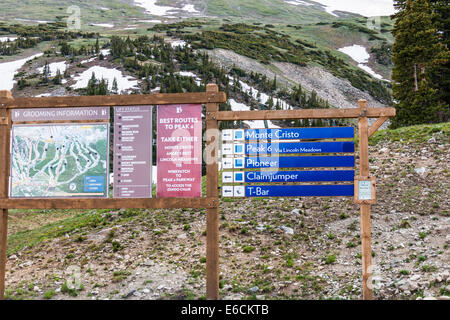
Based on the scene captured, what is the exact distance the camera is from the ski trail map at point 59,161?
27.5 ft

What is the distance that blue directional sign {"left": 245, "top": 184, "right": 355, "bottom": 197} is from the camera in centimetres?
810

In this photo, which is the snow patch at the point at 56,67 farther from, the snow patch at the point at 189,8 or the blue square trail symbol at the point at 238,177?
the snow patch at the point at 189,8

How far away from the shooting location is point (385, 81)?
8738 centimetres

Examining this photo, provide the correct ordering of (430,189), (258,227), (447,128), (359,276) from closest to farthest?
(359,276)
(258,227)
(430,189)
(447,128)

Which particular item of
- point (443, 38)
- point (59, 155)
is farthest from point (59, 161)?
point (443, 38)

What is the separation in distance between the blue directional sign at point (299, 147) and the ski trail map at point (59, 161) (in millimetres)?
3627

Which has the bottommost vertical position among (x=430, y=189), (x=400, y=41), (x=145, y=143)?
(x=430, y=189)

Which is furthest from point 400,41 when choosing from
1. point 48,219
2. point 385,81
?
point 385,81

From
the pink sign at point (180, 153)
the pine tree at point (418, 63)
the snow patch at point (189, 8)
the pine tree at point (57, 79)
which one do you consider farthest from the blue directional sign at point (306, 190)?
the snow patch at point (189, 8)

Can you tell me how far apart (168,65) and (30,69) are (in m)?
24.3

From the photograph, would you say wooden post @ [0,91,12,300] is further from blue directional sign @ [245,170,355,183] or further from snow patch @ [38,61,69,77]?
snow patch @ [38,61,69,77]

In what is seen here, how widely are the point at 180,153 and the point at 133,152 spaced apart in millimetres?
1151
